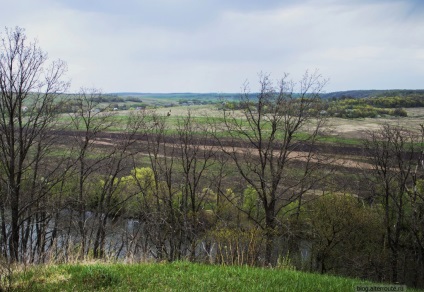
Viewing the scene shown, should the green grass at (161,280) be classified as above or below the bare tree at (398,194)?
above

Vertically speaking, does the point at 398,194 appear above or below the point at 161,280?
below

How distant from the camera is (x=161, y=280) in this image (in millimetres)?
6242

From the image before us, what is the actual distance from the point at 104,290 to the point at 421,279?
83.0 ft

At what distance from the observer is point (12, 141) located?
46.8ft

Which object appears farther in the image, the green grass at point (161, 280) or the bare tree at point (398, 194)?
the bare tree at point (398, 194)

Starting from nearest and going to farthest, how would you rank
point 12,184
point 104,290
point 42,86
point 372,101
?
point 104,290 < point 12,184 < point 42,86 < point 372,101

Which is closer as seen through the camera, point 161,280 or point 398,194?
point 161,280

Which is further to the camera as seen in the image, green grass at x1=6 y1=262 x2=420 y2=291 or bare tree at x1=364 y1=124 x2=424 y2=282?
bare tree at x1=364 y1=124 x2=424 y2=282

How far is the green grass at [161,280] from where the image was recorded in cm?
577

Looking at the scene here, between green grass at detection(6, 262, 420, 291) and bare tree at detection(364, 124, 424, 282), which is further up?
green grass at detection(6, 262, 420, 291)

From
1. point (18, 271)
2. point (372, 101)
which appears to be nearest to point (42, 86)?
point (18, 271)

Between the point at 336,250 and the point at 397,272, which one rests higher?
the point at 336,250

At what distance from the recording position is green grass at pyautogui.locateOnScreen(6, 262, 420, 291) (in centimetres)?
577

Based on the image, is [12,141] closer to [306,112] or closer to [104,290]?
[104,290]
